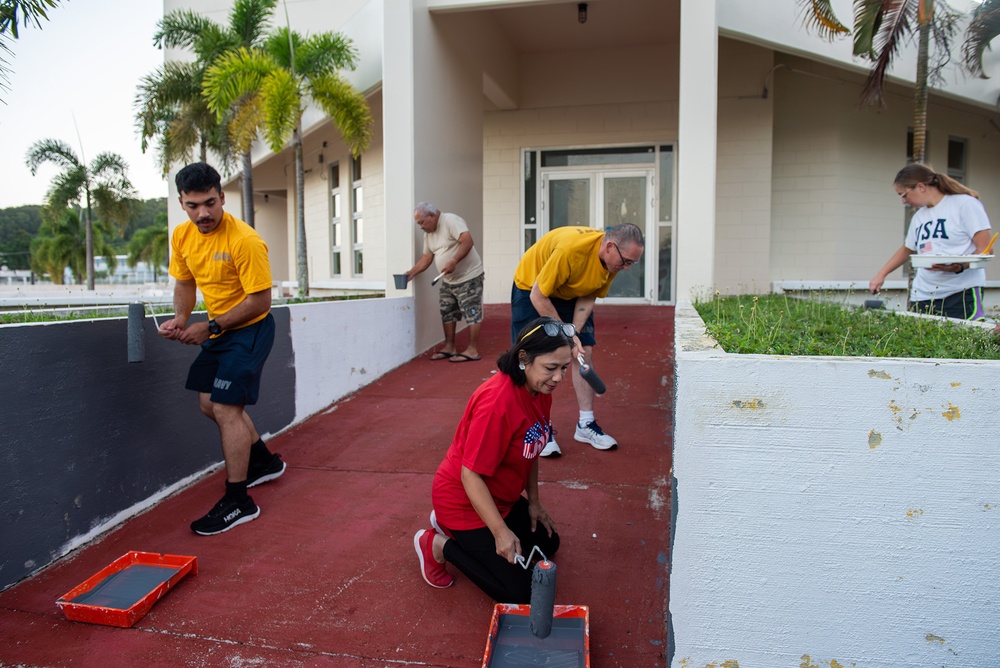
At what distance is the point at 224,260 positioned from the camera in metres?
3.65

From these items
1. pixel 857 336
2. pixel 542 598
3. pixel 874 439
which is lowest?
pixel 542 598

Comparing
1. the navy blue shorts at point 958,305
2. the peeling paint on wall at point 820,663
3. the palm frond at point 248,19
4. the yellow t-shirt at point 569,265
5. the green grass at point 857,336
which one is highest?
the palm frond at point 248,19

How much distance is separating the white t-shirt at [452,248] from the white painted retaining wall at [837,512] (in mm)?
5120

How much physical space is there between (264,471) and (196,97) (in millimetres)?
12214

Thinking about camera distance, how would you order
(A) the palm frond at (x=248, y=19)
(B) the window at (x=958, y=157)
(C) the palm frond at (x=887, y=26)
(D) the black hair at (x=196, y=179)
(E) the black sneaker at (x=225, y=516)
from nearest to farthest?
(D) the black hair at (x=196, y=179)
(E) the black sneaker at (x=225, y=516)
(C) the palm frond at (x=887, y=26)
(A) the palm frond at (x=248, y=19)
(B) the window at (x=958, y=157)

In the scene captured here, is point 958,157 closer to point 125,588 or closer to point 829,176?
point 829,176

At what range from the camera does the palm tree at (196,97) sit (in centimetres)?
1214

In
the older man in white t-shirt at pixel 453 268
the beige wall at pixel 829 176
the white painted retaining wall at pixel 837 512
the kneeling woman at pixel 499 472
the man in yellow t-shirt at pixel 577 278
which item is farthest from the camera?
the beige wall at pixel 829 176

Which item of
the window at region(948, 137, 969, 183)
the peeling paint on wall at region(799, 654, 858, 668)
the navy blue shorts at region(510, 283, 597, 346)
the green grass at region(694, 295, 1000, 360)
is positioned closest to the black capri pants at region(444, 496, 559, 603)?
the peeling paint on wall at region(799, 654, 858, 668)

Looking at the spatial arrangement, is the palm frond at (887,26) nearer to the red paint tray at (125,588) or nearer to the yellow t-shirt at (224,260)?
the yellow t-shirt at (224,260)

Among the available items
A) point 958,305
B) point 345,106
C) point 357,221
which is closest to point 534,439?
point 958,305

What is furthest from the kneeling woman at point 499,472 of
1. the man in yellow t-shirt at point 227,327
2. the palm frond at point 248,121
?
the palm frond at point 248,121

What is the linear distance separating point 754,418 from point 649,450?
8.05 ft

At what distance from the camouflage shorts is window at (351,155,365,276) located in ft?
20.1
